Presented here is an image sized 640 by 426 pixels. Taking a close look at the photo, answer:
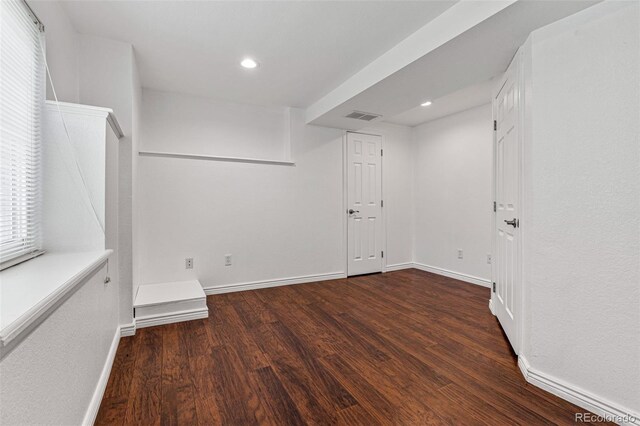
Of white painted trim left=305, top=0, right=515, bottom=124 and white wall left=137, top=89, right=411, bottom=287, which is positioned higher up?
white painted trim left=305, top=0, right=515, bottom=124

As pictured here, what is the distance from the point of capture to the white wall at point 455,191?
3.97 meters

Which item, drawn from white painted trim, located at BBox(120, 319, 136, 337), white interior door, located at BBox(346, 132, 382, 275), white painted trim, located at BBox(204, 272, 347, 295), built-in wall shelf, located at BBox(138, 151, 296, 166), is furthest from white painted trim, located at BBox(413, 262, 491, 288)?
white painted trim, located at BBox(120, 319, 136, 337)

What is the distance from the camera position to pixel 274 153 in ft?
13.4

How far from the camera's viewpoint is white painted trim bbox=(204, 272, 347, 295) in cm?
368

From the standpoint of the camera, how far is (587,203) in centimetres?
161

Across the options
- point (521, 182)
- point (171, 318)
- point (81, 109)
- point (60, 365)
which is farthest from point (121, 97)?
point (521, 182)

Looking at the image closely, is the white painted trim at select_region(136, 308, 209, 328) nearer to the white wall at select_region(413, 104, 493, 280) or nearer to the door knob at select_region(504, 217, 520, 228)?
the door knob at select_region(504, 217, 520, 228)

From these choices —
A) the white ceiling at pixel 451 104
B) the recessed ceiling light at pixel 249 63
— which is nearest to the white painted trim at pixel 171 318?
the recessed ceiling light at pixel 249 63

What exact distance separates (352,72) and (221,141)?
1.80 meters

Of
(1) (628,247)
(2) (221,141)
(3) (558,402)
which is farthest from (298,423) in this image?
(2) (221,141)

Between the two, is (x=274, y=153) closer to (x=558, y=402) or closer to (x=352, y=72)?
(x=352, y=72)

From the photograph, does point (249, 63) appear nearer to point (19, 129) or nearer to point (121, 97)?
point (121, 97)

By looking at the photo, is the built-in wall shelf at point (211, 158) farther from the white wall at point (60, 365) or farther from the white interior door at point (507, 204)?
the white interior door at point (507, 204)

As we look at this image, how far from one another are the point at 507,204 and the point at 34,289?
2855mm
